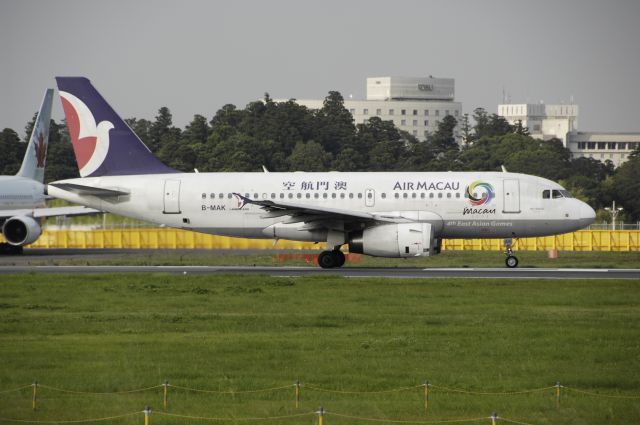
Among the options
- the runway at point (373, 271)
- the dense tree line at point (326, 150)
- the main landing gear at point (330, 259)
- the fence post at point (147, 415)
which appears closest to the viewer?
the fence post at point (147, 415)

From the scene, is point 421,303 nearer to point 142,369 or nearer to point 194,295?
point 194,295

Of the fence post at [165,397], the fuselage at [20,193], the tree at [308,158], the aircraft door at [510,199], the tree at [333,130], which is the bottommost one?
the fence post at [165,397]

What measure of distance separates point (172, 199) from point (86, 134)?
4.97 metres

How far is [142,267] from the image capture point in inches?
1802

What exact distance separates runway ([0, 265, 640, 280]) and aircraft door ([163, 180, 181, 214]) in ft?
7.74

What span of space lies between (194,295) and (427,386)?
16.6m

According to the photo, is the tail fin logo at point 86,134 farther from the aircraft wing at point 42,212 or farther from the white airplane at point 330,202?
the aircraft wing at point 42,212

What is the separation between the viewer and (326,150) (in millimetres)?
131875

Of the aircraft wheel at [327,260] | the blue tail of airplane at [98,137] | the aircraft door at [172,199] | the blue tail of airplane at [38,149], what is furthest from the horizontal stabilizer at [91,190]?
the blue tail of airplane at [38,149]

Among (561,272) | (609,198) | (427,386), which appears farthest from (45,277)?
(609,198)

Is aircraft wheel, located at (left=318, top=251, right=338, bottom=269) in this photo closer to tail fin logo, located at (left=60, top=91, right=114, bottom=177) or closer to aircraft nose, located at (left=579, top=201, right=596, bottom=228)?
aircraft nose, located at (left=579, top=201, right=596, bottom=228)

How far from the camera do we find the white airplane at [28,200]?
56688mm

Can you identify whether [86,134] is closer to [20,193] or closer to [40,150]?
[20,193]

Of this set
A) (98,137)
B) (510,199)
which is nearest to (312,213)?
(510,199)
